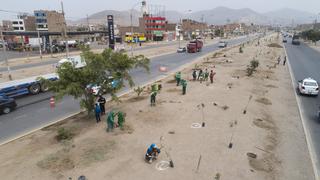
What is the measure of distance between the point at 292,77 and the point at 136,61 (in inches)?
942

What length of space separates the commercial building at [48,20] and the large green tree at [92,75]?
4553 inches

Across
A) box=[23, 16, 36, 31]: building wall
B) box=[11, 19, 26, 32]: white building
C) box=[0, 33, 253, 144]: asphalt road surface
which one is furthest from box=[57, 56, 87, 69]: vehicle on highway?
box=[23, 16, 36, 31]: building wall

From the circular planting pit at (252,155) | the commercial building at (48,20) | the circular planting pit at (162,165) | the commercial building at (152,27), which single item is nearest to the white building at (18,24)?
the commercial building at (48,20)

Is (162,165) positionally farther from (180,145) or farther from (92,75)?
(92,75)

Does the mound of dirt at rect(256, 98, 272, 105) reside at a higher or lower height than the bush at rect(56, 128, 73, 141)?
lower

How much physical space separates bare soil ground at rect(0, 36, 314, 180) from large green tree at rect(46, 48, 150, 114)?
2291 mm

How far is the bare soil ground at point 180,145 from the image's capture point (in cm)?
1056

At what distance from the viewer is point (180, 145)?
1279 centimetres

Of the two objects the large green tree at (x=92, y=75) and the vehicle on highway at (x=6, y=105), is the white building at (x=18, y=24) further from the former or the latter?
the large green tree at (x=92, y=75)

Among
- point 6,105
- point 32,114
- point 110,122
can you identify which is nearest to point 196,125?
point 110,122

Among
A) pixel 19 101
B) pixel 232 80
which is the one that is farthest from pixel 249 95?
pixel 19 101

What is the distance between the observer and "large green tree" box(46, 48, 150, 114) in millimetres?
14469

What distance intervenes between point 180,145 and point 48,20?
127288mm

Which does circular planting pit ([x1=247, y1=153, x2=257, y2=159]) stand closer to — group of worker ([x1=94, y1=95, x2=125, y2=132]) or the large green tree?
group of worker ([x1=94, y1=95, x2=125, y2=132])
